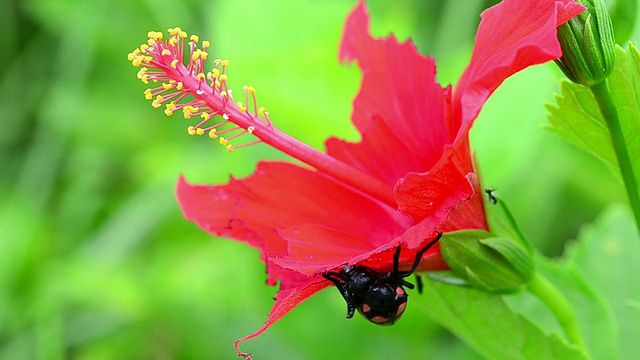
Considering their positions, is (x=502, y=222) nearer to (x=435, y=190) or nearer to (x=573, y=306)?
(x=435, y=190)

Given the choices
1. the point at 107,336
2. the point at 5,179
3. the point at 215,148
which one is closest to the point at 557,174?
the point at 215,148

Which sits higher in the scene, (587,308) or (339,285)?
(339,285)

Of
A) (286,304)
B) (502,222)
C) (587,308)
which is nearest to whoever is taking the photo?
(286,304)

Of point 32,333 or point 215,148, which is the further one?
point 215,148

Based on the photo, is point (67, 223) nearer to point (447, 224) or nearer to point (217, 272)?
point (217, 272)

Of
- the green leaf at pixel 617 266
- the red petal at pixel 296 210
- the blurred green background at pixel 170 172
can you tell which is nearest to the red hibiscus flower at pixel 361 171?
the red petal at pixel 296 210

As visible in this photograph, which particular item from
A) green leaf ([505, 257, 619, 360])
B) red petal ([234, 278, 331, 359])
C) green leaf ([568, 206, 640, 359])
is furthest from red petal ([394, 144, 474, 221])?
green leaf ([568, 206, 640, 359])

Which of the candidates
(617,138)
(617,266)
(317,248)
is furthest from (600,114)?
(617,266)
